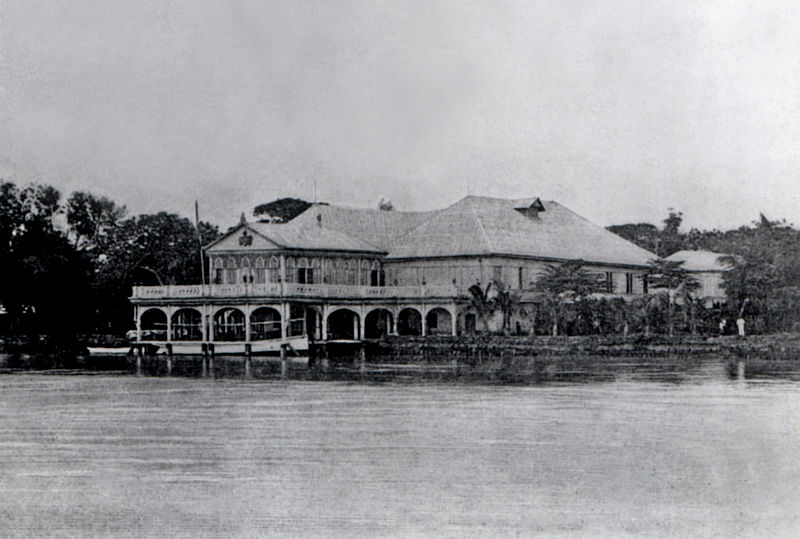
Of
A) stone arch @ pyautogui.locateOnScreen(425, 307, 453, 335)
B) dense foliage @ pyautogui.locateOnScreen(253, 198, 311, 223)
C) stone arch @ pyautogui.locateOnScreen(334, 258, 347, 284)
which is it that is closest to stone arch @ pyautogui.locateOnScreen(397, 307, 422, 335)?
stone arch @ pyautogui.locateOnScreen(425, 307, 453, 335)

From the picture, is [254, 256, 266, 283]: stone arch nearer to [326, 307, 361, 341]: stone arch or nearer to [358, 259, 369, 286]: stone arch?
[326, 307, 361, 341]: stone arch

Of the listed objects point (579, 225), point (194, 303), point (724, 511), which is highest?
point (579, 225)

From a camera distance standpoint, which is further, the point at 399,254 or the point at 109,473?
the point at 399,254

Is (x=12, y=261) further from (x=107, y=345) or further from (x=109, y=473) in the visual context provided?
(x=109, y=473)

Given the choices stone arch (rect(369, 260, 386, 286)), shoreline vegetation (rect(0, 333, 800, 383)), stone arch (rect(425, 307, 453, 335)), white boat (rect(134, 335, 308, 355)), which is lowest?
shoreline vegetation (rect(0, 333, 800, 383))

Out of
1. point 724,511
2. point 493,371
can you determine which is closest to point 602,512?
point 724,511

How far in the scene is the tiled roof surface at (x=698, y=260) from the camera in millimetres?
61094

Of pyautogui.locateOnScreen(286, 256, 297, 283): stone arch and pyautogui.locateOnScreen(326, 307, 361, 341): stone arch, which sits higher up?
pyautogui.locateOnScreen(286, 256, 297, 283): stone arch

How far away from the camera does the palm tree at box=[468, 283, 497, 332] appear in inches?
1903

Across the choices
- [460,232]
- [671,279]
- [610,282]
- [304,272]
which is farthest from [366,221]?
[671,279]

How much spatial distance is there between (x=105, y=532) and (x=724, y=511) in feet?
22.7

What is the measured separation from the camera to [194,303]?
49.2m

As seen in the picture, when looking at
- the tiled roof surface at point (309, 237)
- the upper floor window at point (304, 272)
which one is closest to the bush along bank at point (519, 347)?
the upper floor window at point (304, 272)

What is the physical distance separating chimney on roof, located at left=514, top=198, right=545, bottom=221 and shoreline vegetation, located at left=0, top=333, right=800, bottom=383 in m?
10.2
